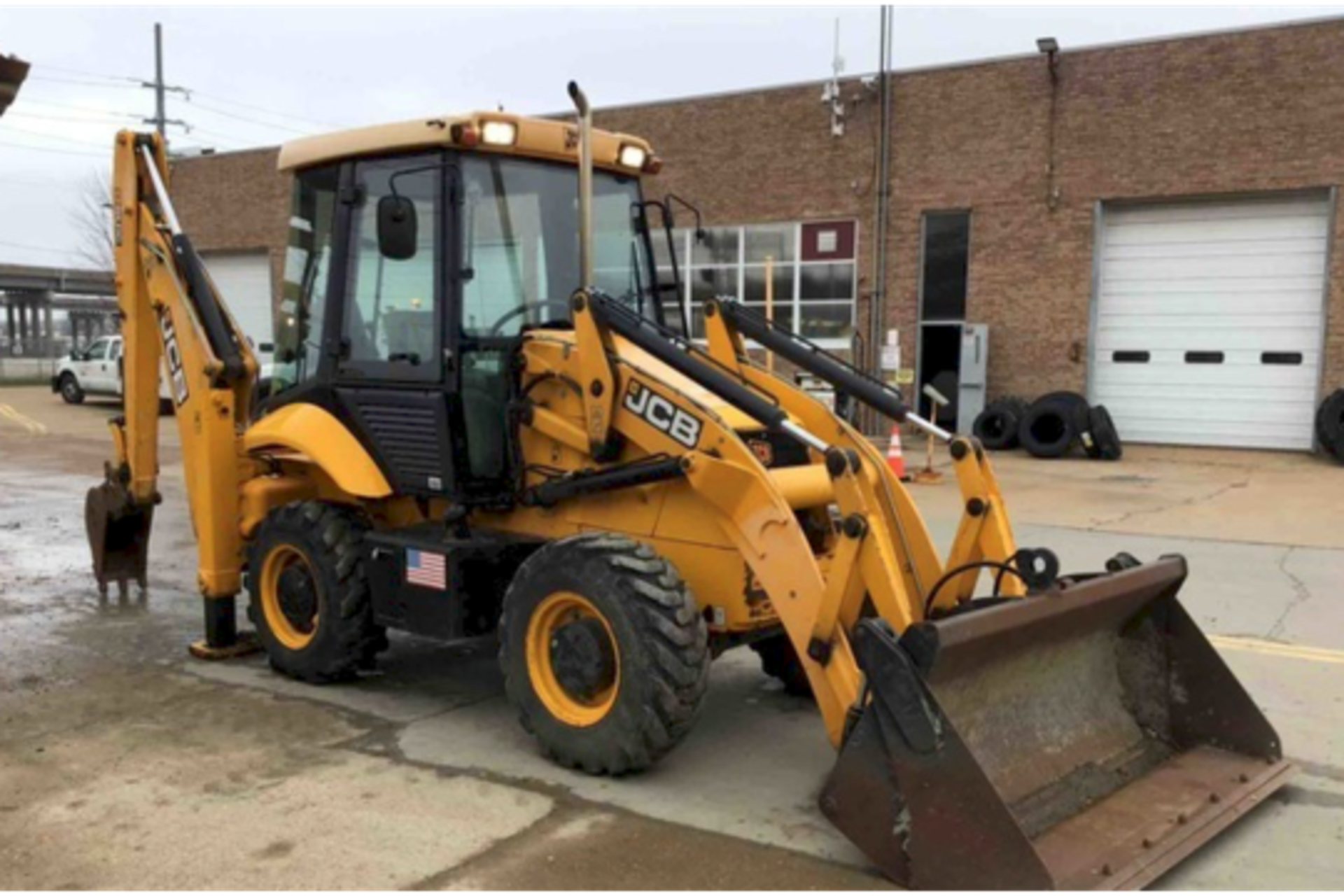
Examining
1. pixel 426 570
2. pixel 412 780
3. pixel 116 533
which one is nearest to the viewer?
pixel 412 780

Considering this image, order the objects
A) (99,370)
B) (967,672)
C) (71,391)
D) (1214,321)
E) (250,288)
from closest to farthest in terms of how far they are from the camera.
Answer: (967,672), (1214,321), (99,370), (71,391), (250,288)

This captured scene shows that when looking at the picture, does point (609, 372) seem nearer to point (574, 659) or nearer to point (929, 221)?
point (574, 659)

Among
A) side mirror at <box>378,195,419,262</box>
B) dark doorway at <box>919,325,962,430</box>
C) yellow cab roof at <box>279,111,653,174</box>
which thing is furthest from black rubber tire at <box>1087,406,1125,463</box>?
side mirror at <box>378,195,419,262</box>

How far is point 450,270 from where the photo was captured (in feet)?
17.1

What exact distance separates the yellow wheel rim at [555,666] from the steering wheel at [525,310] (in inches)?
56.2

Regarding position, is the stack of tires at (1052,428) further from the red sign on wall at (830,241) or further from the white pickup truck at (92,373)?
the white pickup truck at (92,373)

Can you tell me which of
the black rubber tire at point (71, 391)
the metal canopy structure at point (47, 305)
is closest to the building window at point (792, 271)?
the black rubber tire at point (71, 391)

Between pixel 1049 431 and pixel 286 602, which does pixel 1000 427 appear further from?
pixel 286 602

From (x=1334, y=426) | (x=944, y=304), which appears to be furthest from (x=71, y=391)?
(x=1334, y=426)

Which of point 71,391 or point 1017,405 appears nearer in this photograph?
point 1017,405

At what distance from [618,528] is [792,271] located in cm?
1648

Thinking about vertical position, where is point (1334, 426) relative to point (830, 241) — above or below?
below

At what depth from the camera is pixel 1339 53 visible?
631 inches

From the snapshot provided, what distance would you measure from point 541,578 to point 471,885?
132cm
